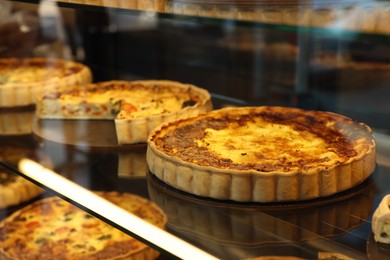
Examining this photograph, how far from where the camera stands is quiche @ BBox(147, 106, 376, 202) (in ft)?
3.93

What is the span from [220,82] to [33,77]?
2.39ft

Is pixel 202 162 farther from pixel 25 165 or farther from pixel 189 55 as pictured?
pixel 189 55

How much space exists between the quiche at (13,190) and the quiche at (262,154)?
0.86 meters

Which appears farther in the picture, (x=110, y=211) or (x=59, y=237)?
(x=59, y=237)

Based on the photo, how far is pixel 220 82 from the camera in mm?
2385

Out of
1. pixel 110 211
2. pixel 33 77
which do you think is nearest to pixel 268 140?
pixel 110 211

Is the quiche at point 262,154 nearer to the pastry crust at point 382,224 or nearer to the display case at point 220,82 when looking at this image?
the display case at point 220,82

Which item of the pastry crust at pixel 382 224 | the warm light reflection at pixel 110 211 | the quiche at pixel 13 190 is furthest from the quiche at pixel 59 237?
the pastry crust at pixel 382 224

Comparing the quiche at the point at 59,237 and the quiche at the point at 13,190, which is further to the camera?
the quiche at the point at 13,190

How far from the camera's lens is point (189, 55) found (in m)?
3.04

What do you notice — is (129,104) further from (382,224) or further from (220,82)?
(382,224)

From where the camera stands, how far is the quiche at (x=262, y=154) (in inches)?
47.1

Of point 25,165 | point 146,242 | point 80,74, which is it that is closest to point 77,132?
point 25,165

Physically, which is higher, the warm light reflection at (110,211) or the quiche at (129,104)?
the quiche at (129,104)
